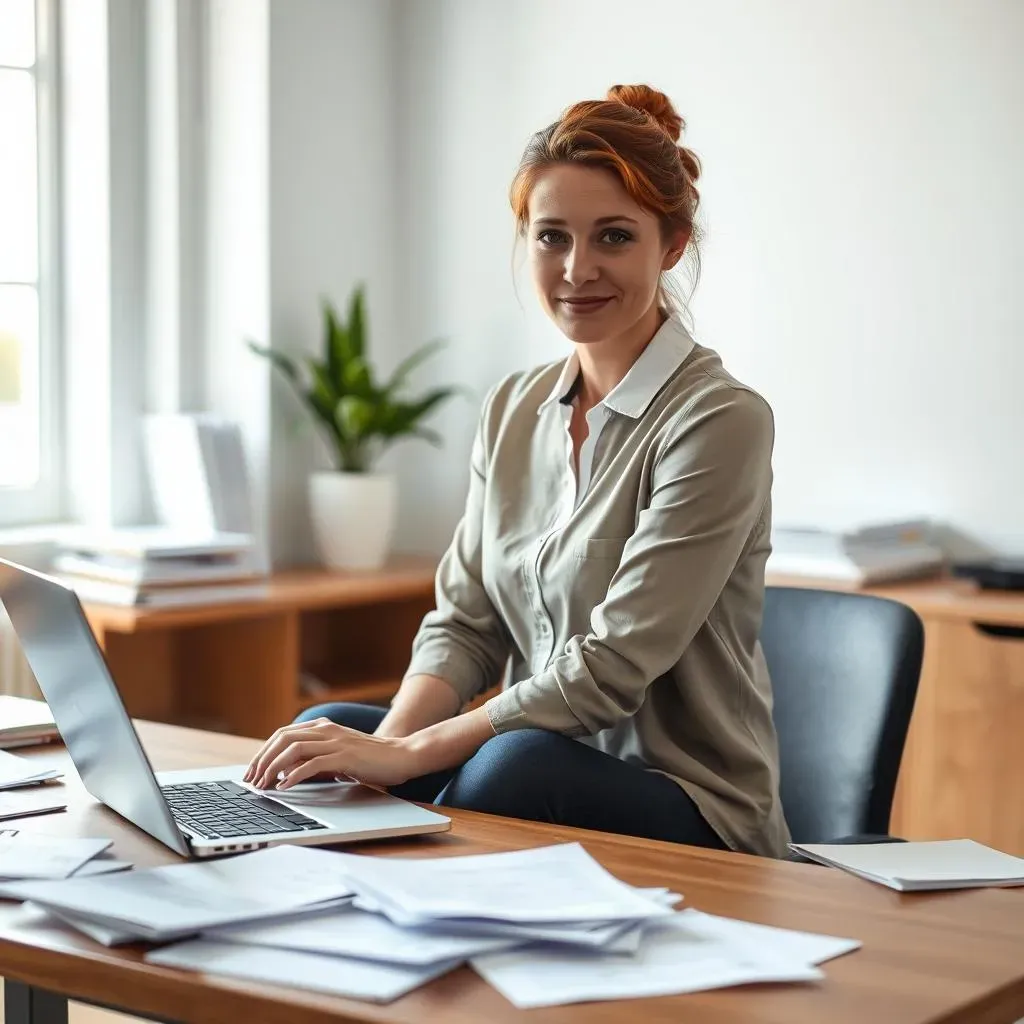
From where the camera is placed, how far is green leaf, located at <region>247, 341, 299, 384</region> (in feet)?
11.1

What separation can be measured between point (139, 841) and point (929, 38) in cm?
238

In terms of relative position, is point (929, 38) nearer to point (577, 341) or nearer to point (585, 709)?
point (577, 341)

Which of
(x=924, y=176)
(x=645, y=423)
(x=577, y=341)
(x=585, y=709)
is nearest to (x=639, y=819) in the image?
(x=585, y=709)

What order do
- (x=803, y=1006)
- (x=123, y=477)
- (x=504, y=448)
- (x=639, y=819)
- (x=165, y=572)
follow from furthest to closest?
(x=123, y=477) → (x=165, y=572) → (x=504, y=448) → (x=639, y=819) → (x=803, y=1006)

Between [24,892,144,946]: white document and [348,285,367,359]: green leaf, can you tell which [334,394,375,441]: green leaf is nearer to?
[348,285,367,359]: green leaf

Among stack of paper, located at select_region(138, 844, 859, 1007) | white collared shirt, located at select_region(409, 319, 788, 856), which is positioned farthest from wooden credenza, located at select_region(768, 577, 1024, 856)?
stack of paper, located at select_region(138, 844, 859, 1007)

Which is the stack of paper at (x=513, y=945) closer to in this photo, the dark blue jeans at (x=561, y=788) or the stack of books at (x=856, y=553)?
the dark blue jeans at (x=561, y=788)

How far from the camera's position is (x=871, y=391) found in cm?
317

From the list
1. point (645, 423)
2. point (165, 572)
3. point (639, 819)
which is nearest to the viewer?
point (639, 819)

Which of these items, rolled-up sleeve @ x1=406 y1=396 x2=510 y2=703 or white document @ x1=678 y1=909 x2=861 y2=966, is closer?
white document @ x1=678 y1=909 x2=861 y2=966

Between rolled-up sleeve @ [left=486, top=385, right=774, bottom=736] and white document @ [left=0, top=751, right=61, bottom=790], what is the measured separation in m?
0.47

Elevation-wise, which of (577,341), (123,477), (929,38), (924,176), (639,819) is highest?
(929,38)

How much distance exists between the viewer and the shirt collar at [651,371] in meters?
1.92

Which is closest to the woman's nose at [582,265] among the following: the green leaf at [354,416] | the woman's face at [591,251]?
the woman's face at [591,251]
